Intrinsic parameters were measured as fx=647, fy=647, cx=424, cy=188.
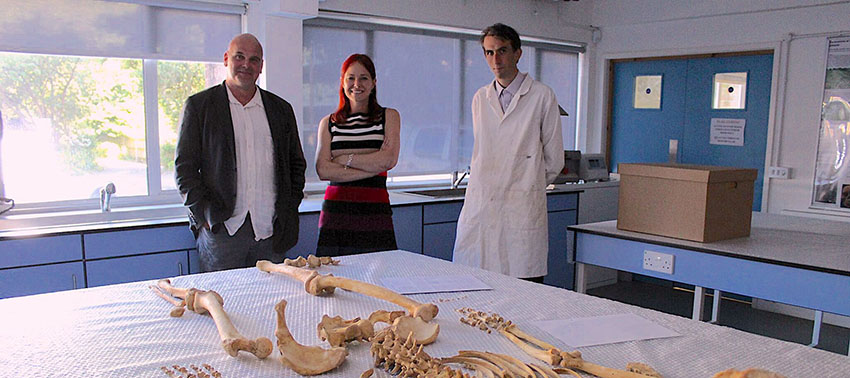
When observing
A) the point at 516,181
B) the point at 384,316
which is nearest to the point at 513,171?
the point at 516,181

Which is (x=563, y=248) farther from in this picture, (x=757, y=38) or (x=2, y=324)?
(x=2, y=324)

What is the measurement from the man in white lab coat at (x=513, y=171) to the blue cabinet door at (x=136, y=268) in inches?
51.9

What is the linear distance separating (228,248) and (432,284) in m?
1.12

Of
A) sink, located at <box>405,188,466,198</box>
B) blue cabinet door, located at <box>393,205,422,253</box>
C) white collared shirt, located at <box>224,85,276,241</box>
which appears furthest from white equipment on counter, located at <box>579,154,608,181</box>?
white collared shirt, located at <box>224,85,276,241</box>

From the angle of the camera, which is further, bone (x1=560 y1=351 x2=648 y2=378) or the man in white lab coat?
the man in white lab coat

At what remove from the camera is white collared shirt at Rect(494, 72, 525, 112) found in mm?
2664

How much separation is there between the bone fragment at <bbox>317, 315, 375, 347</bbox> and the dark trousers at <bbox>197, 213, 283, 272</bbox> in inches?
52.8

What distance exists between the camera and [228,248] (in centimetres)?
243

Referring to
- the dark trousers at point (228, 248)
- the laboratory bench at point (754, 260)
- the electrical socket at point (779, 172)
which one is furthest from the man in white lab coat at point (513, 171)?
the electrical socket at point (779, 172)

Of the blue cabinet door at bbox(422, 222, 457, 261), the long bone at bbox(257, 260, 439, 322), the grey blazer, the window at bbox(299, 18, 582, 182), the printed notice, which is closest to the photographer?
the long bone at bbox(257, 260, 439, 322)

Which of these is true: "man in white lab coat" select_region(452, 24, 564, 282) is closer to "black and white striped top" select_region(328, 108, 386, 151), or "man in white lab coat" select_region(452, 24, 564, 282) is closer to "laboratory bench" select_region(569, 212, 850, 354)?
"laboratory bench" select_region(569, 212, 850, 354)

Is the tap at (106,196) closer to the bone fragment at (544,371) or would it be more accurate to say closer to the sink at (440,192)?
the sink at (440,192)

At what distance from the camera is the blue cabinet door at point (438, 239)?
A: 3.73m

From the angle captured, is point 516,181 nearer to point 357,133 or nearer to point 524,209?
point 524,209
